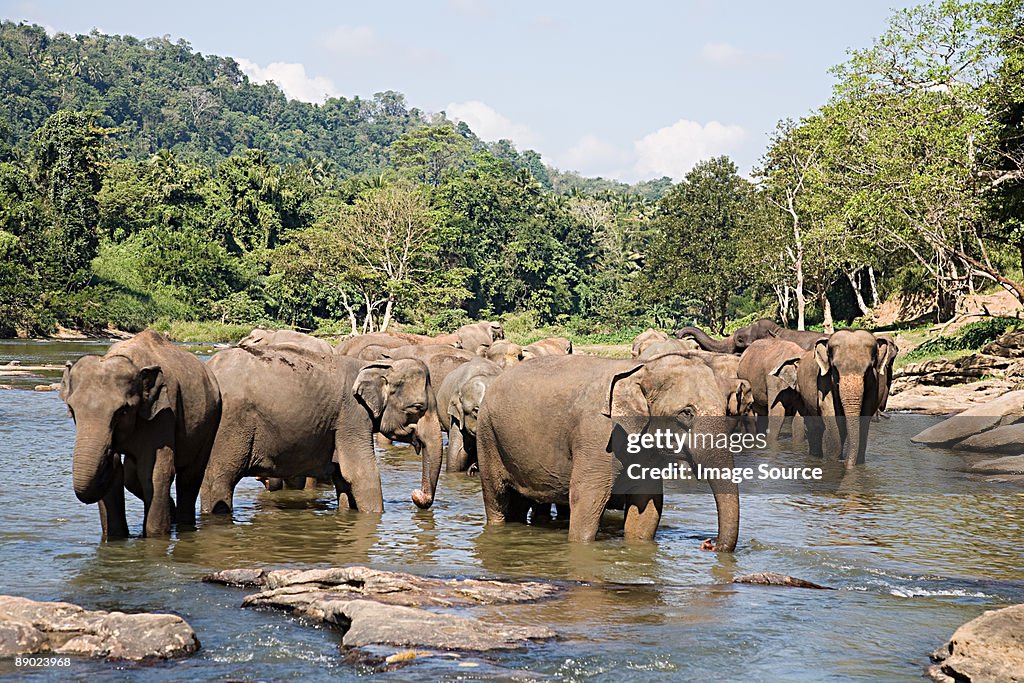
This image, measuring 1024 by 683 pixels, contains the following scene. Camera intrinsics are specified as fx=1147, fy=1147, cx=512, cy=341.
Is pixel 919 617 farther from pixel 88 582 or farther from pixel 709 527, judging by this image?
pixel 88 582

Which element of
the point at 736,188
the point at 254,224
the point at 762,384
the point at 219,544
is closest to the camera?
the point at 219,544

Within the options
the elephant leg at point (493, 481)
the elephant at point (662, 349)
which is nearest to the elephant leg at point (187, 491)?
the elephant leg at point (493, 481)

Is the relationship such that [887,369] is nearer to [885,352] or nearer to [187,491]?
[885,352]

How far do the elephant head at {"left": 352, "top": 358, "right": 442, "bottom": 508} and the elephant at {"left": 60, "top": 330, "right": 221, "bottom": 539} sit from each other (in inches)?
68.8

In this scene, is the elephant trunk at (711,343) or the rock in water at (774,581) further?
the elephant trunk at (711,343)

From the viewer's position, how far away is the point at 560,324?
3561 inches

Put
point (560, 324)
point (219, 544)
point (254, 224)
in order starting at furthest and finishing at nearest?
point (560, 324)
point (254, 224)
point (219, 544)

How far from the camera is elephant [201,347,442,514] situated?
461 inches

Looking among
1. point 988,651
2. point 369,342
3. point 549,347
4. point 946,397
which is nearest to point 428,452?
point 988,651

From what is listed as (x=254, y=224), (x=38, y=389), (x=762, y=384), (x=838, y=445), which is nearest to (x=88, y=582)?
(x=838, y=445)

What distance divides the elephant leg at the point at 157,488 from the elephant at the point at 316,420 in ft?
3.22

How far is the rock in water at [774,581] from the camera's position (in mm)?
9672

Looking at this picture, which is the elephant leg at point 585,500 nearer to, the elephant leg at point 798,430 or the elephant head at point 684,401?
the elephant head at point 684,401

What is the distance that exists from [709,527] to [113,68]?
188598mm
